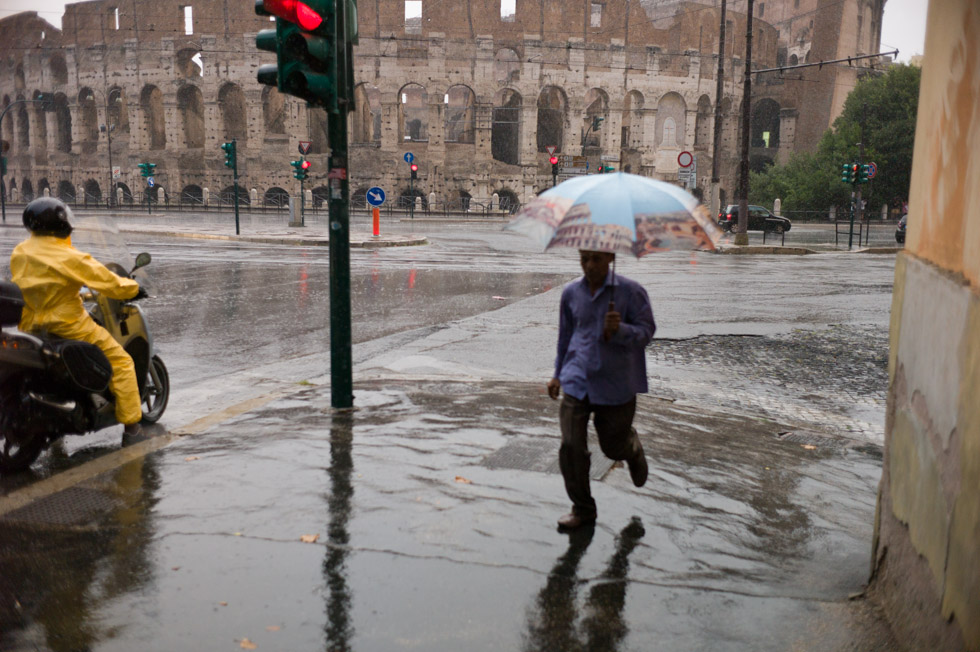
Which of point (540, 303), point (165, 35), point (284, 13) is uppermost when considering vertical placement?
point (165, 35)

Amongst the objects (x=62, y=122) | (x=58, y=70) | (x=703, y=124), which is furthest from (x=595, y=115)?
(x=62, y=122)

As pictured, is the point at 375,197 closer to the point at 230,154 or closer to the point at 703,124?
the point at 230,154

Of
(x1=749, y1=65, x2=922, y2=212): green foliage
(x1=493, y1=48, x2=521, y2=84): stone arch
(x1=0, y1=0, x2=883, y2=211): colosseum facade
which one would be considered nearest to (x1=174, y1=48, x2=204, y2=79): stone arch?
(x1=0, y1=0, x2=883, y2=211): colosseum facade

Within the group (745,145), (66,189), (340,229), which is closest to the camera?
(340,229)

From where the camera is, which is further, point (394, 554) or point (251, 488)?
point (251, 488)

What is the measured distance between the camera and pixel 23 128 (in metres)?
64.4

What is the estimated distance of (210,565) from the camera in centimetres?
340

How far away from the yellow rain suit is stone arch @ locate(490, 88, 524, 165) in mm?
52513

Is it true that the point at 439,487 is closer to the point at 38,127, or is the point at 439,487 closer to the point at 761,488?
the point at 761,488

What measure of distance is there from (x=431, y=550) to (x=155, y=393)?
2.99 meters

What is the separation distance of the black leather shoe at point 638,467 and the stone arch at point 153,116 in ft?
191

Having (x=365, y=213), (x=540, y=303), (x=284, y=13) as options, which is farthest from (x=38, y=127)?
(x=284, y=13)

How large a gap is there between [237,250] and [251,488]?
18704mm

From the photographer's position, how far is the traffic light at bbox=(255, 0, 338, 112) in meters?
5.04
